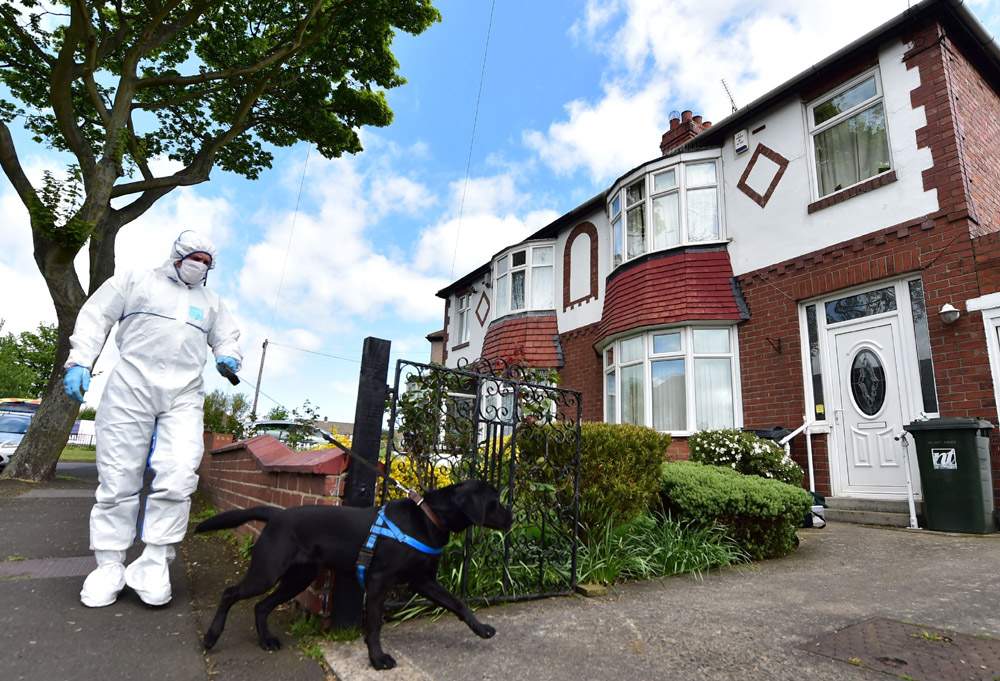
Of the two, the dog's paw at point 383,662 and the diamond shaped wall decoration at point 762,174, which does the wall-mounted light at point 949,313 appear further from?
the dog's paw at point 383,662

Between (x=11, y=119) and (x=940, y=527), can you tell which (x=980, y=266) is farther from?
(x=11, y=119)

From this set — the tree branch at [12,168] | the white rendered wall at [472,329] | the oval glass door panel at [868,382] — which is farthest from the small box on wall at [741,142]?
the tree branch at [12,168]

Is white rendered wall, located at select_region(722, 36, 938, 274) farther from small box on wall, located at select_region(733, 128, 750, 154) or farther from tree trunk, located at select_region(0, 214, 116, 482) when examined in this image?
tree trunk, located at select_region(0, 214, 116, 482)

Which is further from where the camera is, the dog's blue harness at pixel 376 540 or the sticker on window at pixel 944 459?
the sticker on window at pixel 944 459

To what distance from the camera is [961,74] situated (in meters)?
7.25

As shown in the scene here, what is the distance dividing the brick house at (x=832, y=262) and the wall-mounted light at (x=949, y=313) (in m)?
0.07

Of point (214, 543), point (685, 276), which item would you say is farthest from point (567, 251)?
point (214, 543)

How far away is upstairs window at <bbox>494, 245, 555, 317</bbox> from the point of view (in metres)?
13.8

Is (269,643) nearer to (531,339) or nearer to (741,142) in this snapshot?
(741,142)

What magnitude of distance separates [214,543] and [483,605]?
2.31 m

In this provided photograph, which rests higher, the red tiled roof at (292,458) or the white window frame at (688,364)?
the white window frame at (688,364)

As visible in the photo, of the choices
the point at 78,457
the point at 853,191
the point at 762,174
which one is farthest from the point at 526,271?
the point at 78,457

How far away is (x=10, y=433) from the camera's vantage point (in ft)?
38.1

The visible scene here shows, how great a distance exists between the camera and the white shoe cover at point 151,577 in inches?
101
